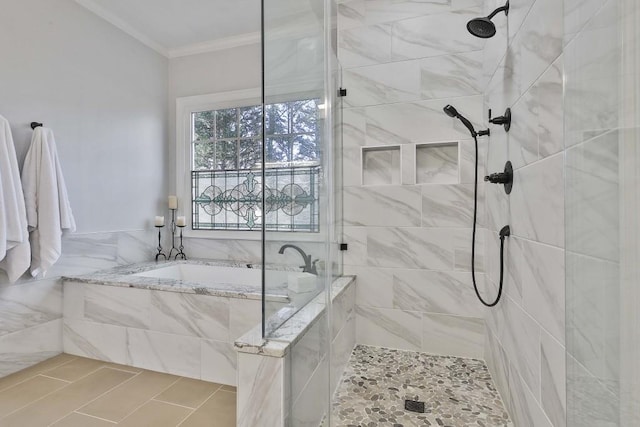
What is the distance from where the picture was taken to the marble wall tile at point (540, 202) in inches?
36.0

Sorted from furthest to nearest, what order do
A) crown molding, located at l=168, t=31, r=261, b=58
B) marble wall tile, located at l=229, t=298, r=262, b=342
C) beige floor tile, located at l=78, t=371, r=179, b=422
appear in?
crown molding, located at l=168, t=31, r=261, b=58
marble wall tile, located at l=229, t=298, r=262, b=342
beige floor tile, located at l=78, t=371, r=179, b=422

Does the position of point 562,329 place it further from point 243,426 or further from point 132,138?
point 132,138

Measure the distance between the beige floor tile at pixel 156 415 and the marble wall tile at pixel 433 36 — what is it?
2.53 meters

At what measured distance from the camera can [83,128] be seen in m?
2.49

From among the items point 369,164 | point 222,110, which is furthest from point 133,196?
point 369,164

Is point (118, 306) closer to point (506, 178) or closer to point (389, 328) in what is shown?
point (389, 328)

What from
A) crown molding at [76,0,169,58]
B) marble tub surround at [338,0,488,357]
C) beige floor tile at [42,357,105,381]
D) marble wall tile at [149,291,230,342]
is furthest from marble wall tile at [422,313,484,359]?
crown molding at [76,0,169,58]

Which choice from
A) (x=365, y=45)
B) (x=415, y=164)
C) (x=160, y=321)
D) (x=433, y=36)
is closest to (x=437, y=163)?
(x=415, y=164)

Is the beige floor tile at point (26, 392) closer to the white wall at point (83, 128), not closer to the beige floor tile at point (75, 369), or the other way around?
the beige floor tile at point (75, 369)

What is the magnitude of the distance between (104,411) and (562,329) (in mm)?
2073

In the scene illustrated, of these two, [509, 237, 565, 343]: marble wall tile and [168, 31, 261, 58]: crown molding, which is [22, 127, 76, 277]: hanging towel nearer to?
[168, 31, 261, 58]: crown molding

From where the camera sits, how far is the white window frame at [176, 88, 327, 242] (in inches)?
123

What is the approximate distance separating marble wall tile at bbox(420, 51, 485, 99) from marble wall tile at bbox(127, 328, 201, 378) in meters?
2.23

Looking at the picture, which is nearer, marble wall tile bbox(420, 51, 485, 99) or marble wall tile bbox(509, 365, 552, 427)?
marble wall tile bbox(509, 365, 552, 427)
